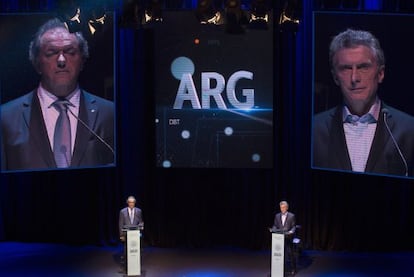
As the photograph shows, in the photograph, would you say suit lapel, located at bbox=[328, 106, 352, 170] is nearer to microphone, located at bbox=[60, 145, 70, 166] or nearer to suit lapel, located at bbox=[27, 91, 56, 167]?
microphone, located at bbox=[60, 145, 70, 166]

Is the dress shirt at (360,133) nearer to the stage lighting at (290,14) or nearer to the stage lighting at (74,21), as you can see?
the stage lighting at (290,14)

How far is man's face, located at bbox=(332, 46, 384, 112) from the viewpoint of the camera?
36.6 ft

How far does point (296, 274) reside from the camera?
35.2 feet

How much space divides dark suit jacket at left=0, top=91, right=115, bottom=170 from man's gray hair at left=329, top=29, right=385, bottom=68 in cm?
394

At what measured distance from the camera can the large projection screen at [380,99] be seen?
10.9m

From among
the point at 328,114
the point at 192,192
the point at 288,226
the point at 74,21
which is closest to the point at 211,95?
the point at 192,192

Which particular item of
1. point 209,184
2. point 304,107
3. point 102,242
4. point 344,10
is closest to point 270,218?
point 209,184

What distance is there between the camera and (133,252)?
34.1 feet

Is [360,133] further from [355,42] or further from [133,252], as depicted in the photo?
[133,252]

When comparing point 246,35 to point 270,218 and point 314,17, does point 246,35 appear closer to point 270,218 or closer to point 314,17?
point 314,17

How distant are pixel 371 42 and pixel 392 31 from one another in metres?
0.37

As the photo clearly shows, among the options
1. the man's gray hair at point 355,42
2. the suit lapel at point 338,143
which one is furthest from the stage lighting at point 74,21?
the suit lapel at point 338,143

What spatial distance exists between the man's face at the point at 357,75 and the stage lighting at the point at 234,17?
1.88m

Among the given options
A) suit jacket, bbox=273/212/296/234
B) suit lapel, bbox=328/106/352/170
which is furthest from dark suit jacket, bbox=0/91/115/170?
suit lapel, bbox=328/106/352/170
